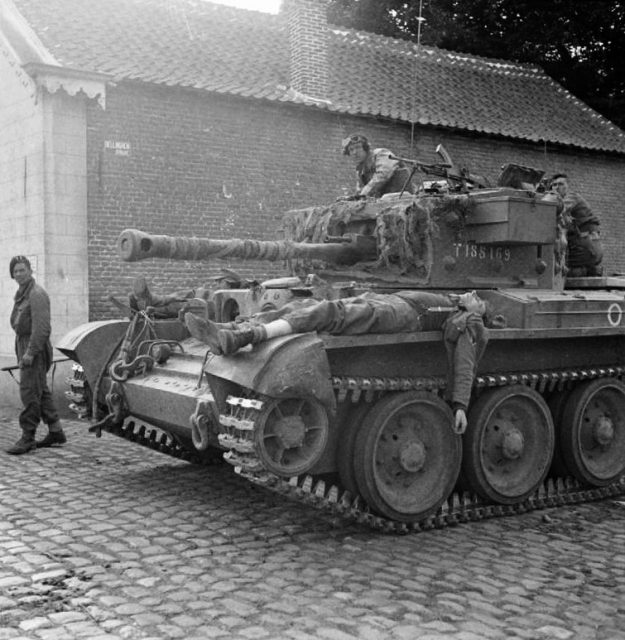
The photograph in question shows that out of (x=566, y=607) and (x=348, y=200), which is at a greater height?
(x=348, y=200)

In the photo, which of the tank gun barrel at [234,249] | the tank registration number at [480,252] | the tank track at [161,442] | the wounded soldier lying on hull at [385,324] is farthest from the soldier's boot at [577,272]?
the tank track at [161,442]

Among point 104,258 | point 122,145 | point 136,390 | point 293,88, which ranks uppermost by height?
point 293,88

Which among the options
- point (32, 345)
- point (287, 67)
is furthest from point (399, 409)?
point (287, 67)

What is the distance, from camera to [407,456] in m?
6.70

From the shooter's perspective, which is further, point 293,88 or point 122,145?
point 293,88

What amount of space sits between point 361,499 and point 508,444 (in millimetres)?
1490

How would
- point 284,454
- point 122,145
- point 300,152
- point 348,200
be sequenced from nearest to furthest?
1. point 284,454
2. point 348,200
3. point 122,145
4. point 300,152

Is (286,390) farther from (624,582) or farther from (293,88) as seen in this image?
(293,88)

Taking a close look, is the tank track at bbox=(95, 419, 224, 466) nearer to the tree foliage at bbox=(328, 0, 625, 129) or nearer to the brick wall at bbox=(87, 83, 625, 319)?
the brick wall at bbox=(87, 83, 625, 319)

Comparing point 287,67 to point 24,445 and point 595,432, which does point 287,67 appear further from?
point 595,432

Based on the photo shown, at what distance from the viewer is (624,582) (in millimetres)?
5551

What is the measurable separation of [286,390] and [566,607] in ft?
6.90

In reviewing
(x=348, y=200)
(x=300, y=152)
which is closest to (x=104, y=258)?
(x=300, y=152)

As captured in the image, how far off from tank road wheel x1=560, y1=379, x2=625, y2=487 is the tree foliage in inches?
777
